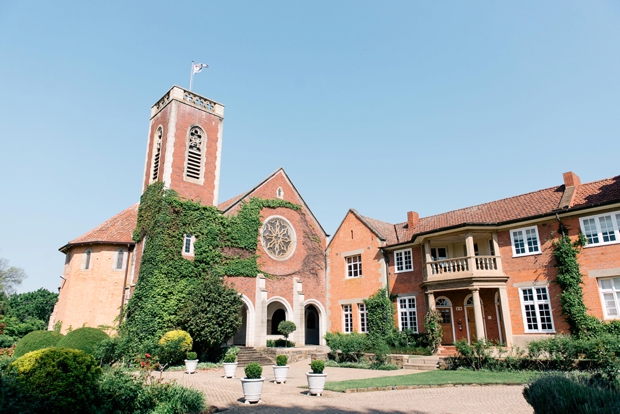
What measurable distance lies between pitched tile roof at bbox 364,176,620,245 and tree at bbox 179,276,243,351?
1177 centimetres

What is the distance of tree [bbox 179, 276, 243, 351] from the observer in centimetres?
2203

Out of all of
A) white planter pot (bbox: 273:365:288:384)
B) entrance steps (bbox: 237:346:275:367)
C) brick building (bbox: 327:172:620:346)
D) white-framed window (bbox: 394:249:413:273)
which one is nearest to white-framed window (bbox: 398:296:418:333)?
brick building (bbox: 327:172:620:346)

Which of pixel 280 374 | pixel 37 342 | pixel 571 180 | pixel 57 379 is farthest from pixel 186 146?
pixel 571 180

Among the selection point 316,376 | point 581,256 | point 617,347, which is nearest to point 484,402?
point 316,376

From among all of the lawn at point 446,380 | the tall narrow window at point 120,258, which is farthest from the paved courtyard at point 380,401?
the tall narrow window at point 120,258

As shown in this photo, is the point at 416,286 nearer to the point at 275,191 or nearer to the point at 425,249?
the point at 425,249

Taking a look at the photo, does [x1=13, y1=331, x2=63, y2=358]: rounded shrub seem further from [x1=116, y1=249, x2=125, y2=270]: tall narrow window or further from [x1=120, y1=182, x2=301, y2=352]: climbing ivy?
[x1=116, y1=249, x2=125, y2=270]: tall narrow window

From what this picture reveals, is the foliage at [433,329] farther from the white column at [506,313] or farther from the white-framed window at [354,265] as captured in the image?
the white-framed window at [354,265]

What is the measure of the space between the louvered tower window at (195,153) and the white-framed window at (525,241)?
20.4 m

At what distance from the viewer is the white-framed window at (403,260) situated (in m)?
25.7

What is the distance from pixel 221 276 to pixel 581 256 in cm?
2020

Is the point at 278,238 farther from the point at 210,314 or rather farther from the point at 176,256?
the point at 210,314

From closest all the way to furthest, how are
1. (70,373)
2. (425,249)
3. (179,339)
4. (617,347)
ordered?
(70,373) → (617,347) → (179,339) → (425,249)

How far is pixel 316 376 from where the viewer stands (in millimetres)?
11969
